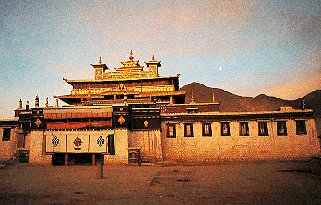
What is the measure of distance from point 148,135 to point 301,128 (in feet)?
58.0

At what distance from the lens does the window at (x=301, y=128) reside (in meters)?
24.8

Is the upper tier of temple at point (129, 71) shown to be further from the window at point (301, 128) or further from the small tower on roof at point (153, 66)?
the window at point (301, 128)

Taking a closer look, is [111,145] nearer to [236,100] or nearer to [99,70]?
[99,70]

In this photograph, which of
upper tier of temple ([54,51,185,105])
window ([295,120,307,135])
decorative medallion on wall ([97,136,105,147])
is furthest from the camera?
upper tier of temple ([54,51,185,105])

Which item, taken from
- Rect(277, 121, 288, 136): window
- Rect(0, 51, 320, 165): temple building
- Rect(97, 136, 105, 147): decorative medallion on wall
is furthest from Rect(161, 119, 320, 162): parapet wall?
Rect(97, 136, 105, 147): decorative medallion on wall

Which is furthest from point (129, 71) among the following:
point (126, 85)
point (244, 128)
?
point (244, 128)

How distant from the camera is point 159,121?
24109 millimetres

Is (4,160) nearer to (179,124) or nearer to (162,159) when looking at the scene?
(162,159)

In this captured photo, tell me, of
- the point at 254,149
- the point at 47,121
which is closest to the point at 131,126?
the point at 47,121

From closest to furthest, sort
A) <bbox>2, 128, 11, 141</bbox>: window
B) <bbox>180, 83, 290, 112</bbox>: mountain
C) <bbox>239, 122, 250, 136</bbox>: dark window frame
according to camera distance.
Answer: <bbox>239, 122, 250, 136</bbox>: dark window frame, <bbox>2, 128, 11, 141</bbox>: window, <bbox>180, 83, 290, 112</bbox>: mountain

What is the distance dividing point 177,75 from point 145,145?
655 inches

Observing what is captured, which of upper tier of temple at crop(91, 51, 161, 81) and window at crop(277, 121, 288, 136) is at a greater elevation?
upper tier of temple at crop(91, 51, 161, 81)

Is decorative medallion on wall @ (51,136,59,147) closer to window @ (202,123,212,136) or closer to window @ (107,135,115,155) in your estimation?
window @ (107,135,115,155)

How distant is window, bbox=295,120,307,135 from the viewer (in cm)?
2480
